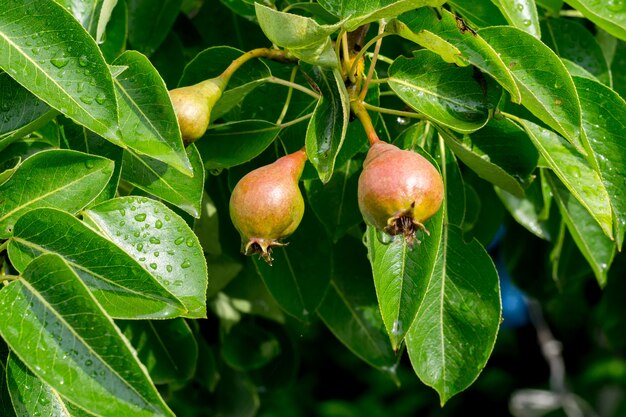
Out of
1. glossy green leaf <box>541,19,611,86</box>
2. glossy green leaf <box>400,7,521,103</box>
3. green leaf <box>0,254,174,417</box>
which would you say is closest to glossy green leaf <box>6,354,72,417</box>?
green leaf <box>0,254,174,417</box>

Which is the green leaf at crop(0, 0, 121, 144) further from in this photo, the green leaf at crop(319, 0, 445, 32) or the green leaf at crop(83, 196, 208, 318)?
the green leaf at crop(319, 0, 445, 32)

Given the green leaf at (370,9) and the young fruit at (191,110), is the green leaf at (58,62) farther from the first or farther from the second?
the green leaf at (370,9)

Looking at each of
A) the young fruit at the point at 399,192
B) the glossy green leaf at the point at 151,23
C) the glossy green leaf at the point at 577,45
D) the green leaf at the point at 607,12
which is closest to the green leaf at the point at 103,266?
the young fruit at the point at 399,192

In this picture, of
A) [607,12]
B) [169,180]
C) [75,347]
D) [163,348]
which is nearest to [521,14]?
[607,12]

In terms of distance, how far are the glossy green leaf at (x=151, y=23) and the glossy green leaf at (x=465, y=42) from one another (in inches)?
23.0

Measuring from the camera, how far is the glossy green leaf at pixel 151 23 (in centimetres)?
178

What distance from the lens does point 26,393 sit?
3.87 ft

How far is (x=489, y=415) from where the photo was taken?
4.99 meters

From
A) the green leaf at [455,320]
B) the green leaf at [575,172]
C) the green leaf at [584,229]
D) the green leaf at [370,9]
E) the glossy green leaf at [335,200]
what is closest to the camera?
the green leaf at [370,9]

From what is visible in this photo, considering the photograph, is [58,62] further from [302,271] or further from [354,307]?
[354,307]

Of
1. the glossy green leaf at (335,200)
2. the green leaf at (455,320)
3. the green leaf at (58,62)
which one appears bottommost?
the green leaf at (455,320)

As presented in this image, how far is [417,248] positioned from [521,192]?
196mm

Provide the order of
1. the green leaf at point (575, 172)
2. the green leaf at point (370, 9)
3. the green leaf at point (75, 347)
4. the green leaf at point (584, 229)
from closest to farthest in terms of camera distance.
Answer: the green leaf at point (75, 347) < the green leaf at point (370, 9) < the green leaf at point (575, 172) < the green leaf at point (584, 229)

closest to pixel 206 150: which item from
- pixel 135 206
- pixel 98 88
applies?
pixel 135 206
